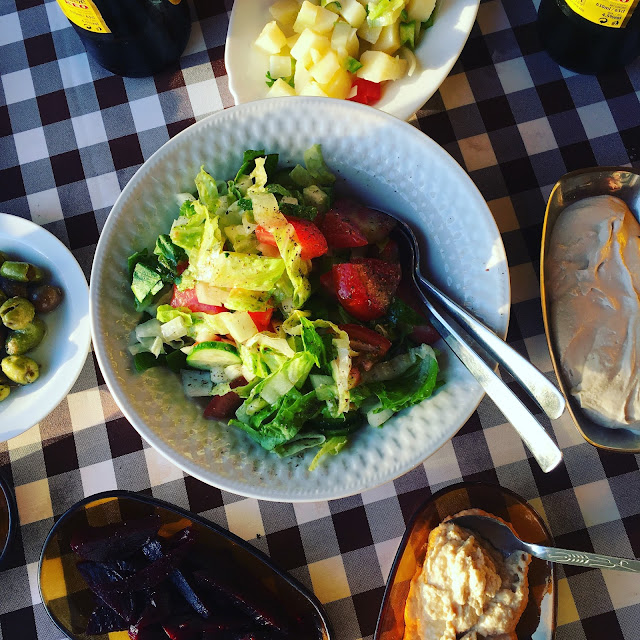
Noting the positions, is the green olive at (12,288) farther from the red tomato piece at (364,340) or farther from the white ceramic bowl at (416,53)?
the red tomato piece at (364,340)

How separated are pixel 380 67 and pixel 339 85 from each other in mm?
88

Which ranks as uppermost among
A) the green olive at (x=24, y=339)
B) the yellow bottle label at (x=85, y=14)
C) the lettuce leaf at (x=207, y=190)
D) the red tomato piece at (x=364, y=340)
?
the yellow bottle label at (x=85, y=14)

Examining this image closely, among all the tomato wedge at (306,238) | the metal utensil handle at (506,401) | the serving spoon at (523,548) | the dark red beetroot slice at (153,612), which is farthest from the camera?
the dark red beetroot slice at (153,612)

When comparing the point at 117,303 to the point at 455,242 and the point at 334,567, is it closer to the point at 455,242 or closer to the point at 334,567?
the point at 455,242

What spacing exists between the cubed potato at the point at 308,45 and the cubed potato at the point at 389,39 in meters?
0.11

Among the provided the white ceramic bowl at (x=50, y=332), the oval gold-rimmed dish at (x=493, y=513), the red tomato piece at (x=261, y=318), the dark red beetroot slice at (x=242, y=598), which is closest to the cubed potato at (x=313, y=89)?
the red tomato piece at (x=261, y=318)

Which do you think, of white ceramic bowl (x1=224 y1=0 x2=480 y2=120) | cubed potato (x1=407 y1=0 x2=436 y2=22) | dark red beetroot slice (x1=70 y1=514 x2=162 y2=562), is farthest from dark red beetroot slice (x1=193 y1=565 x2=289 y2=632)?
cubed potato (x1=407 y1=0 x2=436 y2=22)

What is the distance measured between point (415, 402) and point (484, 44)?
842mm

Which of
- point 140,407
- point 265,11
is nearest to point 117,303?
point 140,407

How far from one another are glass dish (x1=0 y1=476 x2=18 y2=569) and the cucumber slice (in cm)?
58

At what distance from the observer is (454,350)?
1.08m

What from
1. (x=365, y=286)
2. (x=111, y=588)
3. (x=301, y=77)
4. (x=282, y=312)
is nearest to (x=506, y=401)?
(x=365, y=286)

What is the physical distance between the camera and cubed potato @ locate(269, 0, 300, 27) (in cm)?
133

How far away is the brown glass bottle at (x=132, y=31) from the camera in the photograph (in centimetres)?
121
